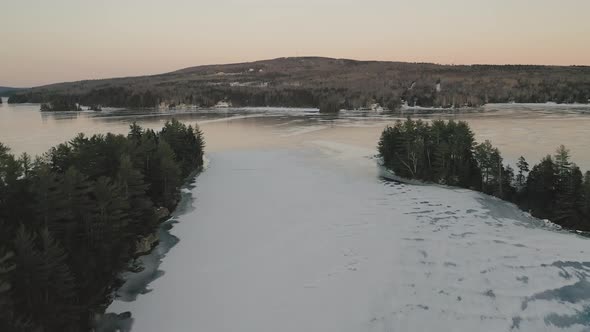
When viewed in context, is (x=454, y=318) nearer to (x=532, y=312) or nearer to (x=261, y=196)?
(x=532, y=312)

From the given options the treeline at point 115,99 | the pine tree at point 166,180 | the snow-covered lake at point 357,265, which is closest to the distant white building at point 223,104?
the treeline at point 115,99

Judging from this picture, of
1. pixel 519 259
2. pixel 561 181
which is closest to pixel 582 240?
pixel 519 259

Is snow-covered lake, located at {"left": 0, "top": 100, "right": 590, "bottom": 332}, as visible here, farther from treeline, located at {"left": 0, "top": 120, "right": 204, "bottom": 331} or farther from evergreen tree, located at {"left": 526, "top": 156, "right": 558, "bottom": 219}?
evergreen tree, located at {"left": 526, "top": 156, "right": 558, "bottom": 219}

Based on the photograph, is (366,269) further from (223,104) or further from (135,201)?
(223,104)

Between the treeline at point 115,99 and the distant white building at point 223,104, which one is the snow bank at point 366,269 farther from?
the distant white building at point 223,104

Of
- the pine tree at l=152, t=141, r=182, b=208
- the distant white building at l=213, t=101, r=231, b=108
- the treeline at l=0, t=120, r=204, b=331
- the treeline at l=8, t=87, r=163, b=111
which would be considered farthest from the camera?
the distant white building at l=213, t=101, r=231, b=108

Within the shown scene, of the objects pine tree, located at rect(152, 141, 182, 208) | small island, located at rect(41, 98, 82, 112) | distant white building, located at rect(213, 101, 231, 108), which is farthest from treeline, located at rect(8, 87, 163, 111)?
pine tree, located at rect(152, 141, 182, 208)

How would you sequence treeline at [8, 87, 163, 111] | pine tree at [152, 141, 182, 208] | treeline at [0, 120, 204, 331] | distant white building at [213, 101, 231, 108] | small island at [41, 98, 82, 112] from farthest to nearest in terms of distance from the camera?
distant white building at [213, 101, 231, 108] → treeline at [8, 87, 163, 111] → small island at [41, 98, 82, 112] → pine tree at [152, 141, 182, 208] → treeline at [0, 120, 204, 331]
